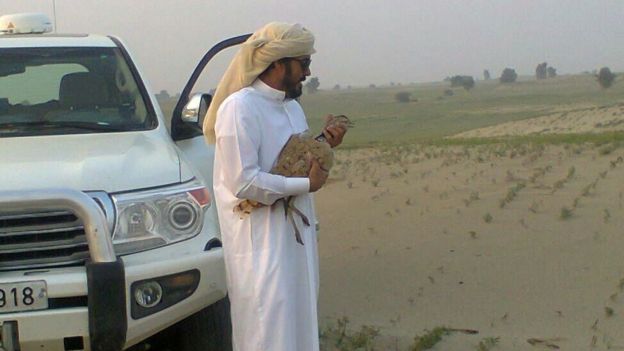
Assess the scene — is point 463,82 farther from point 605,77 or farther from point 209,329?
point 209,329

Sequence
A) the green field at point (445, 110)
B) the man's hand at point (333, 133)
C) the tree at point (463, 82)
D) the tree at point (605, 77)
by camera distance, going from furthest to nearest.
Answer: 1. the tree at point (463, 82)
2. the tree at point (605, 77)
3. the green field at point (445, 110)
4. the man's hand at point (333, 133)

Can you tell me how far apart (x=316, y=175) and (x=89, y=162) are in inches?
48.9

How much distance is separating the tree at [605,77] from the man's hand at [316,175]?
75.7m

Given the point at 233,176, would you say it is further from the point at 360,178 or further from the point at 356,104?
the point at 356,104

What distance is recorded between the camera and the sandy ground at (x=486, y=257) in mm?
6070

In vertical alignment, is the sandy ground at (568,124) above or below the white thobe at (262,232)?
below

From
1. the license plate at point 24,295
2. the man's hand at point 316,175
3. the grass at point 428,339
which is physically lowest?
the grass at point 428,339

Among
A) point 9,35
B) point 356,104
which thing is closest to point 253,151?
point 9,35

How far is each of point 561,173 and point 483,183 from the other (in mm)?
979

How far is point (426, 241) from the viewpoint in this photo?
340 inches

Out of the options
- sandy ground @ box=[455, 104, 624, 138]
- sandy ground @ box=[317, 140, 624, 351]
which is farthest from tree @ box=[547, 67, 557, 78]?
sandy ground @ box=[317, 140, 624, 351]

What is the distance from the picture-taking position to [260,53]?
3926 mm

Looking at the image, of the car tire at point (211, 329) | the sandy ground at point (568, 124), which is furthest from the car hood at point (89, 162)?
the sandy ground at point (568, 124)

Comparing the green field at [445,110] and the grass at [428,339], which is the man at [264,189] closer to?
the grass at [428,339]
